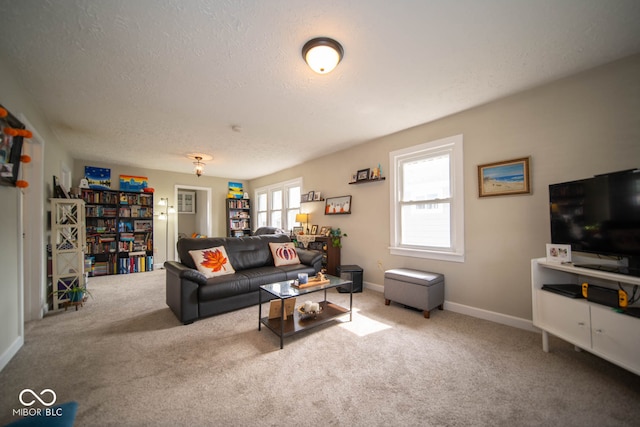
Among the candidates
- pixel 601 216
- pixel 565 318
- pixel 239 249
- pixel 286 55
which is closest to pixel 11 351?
pixel 239 249

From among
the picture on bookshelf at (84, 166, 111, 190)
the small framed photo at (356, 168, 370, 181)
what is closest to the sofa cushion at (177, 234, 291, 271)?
the small framed photo at (356, 168, 370, 181)

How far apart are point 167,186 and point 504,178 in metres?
7.11

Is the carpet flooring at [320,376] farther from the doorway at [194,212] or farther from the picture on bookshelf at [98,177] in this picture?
the doorway at [194,212]

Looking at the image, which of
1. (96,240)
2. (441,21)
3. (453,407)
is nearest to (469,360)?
(453,407)

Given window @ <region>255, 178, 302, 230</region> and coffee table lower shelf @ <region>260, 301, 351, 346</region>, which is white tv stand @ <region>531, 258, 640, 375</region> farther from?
window @ <region>255, 178, 302, 230</region>

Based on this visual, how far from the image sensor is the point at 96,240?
5195 millimetres

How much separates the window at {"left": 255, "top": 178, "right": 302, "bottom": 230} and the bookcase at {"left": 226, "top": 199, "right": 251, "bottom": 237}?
16.3 inches

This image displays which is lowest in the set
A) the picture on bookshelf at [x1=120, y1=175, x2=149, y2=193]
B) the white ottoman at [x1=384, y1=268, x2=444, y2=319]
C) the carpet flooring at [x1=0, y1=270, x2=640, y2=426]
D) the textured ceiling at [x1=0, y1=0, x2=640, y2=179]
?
the carpet flooring at [x1=0, y1=270, x2=640, y2=426]

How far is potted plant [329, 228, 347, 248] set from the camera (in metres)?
4.35

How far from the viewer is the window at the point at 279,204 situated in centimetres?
589

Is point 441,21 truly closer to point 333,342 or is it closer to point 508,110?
point 508,110

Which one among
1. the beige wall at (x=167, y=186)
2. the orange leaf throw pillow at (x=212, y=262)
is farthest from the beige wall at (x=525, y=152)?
the beige wall at (x=167, y=186)

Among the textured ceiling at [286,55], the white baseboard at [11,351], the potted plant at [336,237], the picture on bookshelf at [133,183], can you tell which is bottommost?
the white baseboard at [11,351]

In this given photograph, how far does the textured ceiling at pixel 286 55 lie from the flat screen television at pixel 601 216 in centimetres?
109
